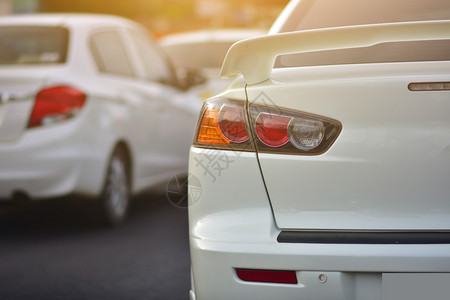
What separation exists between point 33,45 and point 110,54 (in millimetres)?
645

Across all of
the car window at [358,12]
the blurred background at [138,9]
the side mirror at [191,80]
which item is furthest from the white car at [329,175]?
the blurred background at [138,9]

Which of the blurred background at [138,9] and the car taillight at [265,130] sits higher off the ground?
the car taillight at [265,130]

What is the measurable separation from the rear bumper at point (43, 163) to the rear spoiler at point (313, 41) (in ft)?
9.91

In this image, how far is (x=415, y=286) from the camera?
8.95ft

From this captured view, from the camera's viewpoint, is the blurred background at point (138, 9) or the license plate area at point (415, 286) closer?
the license plate area at point (415, 286)

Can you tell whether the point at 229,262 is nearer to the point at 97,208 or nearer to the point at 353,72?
the point at 353,72

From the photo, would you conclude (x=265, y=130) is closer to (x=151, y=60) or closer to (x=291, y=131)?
(x=291, y=131)

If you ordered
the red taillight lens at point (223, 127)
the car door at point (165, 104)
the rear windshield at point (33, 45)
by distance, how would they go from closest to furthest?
the red taillight lens at point (223, 127)
the rear windshield at point (33, 45)
the car door at point (165, 104)

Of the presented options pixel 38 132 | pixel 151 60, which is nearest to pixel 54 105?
pixel 38 132

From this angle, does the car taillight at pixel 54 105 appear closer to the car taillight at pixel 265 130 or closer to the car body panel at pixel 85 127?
the car body panel at pixel 85 127

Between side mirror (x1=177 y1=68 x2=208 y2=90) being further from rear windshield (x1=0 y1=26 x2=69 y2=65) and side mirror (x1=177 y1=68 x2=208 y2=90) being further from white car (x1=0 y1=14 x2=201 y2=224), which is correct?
rear windshield (x1=0 y1=26 x2=69 y2=65)

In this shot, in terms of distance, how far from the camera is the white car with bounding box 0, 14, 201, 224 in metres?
5.84

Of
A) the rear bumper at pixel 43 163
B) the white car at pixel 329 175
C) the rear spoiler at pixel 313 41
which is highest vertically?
the rear spoiler at pixel 313 41

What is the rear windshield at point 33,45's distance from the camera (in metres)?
6.41
